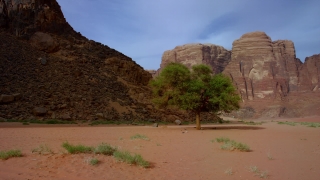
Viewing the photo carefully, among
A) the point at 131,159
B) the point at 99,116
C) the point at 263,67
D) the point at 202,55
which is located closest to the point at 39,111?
the point at 99,116

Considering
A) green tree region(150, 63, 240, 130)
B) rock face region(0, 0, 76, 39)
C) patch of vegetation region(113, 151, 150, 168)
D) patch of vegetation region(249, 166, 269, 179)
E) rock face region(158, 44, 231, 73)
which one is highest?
rock face region(158, 44, 231, 73)

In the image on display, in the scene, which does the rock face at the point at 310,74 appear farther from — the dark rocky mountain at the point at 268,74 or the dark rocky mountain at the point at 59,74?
the dark rocky mountain at the point at 59,74

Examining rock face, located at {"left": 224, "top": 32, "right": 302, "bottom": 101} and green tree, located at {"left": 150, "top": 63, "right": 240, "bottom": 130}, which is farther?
rock face, located at {"left": 224, "top": 32, "right": 302, "bottom": 101}

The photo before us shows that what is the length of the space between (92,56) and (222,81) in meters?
27.3

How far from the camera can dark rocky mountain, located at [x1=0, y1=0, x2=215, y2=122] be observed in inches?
1201

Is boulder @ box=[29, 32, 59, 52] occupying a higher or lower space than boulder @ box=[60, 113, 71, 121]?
higher

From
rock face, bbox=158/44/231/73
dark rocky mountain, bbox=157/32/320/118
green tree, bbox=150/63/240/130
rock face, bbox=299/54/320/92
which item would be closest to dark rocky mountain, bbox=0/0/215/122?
green tree, bbox=150/63/240/130

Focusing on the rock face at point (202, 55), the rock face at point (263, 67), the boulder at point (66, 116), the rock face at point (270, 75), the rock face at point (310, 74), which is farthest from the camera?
the rock face at point (202, 55)

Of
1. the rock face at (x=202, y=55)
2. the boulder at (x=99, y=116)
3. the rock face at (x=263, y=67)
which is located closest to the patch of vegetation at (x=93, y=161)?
the boulder at (x=99, y=116)

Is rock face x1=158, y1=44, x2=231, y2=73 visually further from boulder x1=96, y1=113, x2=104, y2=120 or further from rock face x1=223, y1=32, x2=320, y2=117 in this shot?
boulder x1=96, y1=113, x2=104, y2=120

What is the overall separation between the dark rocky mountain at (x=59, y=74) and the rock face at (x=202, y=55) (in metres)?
84.1

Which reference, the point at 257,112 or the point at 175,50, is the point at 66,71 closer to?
the point at 257,112

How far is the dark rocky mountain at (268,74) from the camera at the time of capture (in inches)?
4011

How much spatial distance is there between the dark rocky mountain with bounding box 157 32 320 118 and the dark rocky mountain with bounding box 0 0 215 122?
69166mm
